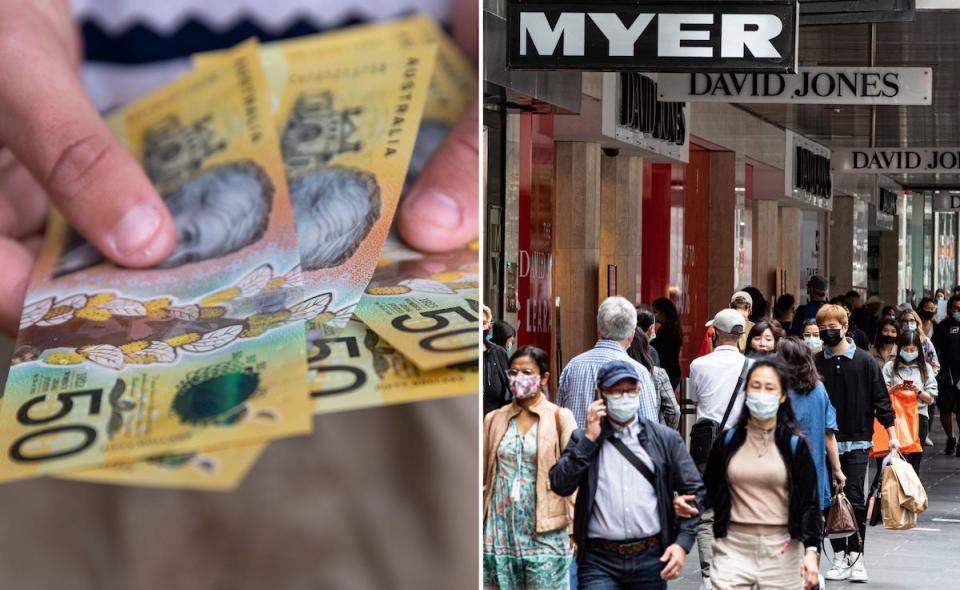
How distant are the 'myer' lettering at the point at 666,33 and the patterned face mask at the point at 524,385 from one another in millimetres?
2704


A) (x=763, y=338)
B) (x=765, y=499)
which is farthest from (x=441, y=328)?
(x=763, y=338)

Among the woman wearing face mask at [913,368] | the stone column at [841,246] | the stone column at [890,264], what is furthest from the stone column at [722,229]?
the stone column at [890,264]

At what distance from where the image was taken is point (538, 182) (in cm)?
1705

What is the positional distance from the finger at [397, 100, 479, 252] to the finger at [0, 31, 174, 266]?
885 mm

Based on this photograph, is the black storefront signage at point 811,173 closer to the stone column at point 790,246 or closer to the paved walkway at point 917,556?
the stone column at point 790,246

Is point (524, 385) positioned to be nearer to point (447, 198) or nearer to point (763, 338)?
point (447, 198)

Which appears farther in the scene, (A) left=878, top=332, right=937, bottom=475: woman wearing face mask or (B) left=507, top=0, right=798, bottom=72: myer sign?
(A) left=878, top=332, right=937, bottom=475: woman wearing face mask

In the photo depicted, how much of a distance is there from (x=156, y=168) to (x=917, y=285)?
5409cm

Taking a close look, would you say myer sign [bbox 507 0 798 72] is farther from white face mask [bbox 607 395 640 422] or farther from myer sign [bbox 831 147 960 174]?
myer sign [bbox 831 147 960 174]

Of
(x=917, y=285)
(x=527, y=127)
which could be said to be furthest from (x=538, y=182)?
(x=917, y=285)

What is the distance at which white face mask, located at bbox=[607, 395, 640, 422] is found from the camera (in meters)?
6.78

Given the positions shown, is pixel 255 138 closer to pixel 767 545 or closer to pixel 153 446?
pixel 153 446

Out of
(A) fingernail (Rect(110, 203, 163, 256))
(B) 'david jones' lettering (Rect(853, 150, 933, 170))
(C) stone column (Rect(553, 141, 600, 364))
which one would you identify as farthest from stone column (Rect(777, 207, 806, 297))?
(A) fingernail (Rect(110, 203, 163, 256))

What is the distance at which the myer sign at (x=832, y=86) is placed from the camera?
47.2 feet
